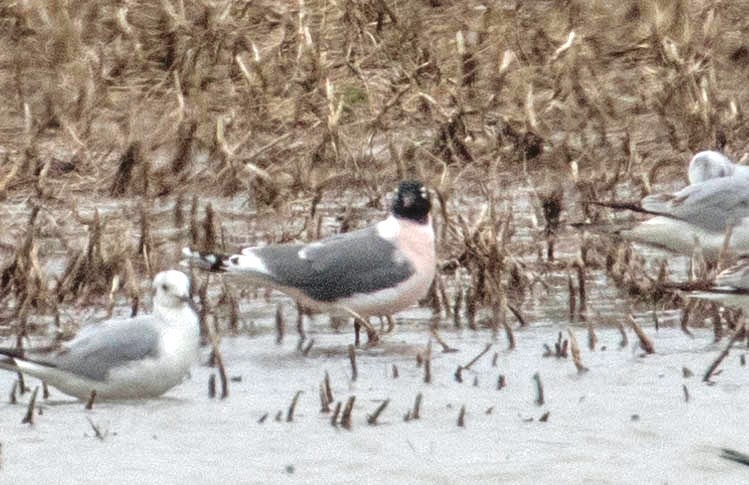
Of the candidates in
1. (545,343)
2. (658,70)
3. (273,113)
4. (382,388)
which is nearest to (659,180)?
(658,70)

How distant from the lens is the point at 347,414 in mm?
6605

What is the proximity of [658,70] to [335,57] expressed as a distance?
5.83 ft

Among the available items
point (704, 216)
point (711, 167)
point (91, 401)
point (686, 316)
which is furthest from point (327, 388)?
point (711, 167)

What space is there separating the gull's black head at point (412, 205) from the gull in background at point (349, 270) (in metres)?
0.06

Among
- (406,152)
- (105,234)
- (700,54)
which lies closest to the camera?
(105,234)

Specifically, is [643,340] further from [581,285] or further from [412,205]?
[412,205]

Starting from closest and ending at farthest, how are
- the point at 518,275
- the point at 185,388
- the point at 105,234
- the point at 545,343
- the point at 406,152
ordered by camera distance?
1. the point at 185,388
2. the point at 545,343
3. the point at 518,275
4. the point at 105,234
5. the point at 406,152

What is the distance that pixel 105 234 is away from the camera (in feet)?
30.2

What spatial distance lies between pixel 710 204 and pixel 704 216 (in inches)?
2.7

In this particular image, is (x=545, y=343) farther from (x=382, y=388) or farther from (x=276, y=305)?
(x=276, y=305)

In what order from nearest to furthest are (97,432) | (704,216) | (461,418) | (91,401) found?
(97,432), (461,418), (91,401), (704,216)

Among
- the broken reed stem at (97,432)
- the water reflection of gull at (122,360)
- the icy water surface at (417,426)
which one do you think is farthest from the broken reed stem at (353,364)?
the broken reed stem at (97,432)

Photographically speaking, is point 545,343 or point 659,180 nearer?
point 545,343

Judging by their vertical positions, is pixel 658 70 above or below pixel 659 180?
above
